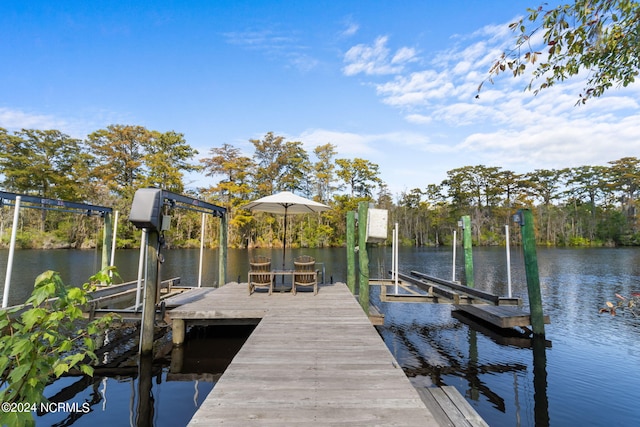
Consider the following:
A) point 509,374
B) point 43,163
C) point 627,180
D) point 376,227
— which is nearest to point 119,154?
point 43,163

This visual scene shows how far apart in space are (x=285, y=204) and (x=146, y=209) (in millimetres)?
3670

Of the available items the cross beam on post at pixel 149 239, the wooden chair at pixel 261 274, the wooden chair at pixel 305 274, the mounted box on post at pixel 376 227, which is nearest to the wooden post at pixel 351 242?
the mounted box on post at pixel 376 227

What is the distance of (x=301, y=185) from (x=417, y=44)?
29.5 meters

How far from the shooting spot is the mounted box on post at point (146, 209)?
4.80m

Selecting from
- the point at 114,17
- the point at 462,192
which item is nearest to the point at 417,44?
the point at 114,17

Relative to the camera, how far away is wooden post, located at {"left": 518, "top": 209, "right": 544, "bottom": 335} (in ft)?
20.5

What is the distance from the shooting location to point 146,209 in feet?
15.9

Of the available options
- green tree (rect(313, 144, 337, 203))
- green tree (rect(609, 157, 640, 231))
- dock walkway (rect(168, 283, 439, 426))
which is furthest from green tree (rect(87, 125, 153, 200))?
green tree (rect(609, 157, 640, 231))

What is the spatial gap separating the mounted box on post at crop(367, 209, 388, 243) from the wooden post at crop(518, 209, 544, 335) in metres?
2.93

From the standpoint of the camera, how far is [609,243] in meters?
39.6

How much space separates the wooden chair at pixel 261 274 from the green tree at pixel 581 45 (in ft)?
18.4

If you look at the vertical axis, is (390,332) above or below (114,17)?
below

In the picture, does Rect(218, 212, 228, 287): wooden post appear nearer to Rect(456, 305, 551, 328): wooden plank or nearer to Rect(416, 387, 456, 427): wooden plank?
Rect(416, 387, 456, 427): wooden plank

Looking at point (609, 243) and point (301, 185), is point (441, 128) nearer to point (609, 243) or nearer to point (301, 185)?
point (301, 185)
